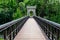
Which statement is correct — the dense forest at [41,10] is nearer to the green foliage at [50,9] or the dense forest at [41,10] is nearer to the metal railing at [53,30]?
the green foliage at [50,9]

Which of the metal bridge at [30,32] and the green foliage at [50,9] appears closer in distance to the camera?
the metal bridge at [30,32]

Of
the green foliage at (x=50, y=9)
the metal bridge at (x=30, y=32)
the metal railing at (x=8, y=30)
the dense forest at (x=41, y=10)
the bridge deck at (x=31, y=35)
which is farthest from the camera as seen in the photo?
the green foliage at (x=50, y=9)

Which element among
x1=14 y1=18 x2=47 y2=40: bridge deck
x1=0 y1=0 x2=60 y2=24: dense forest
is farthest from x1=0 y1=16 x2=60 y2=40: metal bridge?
x1=0 y1=0 x2=60 y2=24: dense forest

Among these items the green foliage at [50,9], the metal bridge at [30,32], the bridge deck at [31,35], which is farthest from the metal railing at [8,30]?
the green foliage at [50,9]

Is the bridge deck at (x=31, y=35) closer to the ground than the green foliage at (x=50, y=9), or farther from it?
farther from it

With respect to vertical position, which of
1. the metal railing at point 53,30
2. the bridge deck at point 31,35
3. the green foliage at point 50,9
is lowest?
the green foliage at point 50,9

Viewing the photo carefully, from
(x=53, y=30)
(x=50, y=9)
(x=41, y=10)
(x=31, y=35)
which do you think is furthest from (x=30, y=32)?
(x=41, y=10)

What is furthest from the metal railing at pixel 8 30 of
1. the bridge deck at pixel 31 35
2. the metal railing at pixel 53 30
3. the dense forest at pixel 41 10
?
the dense forest at pixel 41 10

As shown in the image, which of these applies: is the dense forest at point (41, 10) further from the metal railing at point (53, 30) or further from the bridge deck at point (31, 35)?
the metal railing at point (53, 30)

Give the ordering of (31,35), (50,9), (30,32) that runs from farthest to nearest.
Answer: (50,9), (30,32), (31,35)

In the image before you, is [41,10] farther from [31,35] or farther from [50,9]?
[31,35]

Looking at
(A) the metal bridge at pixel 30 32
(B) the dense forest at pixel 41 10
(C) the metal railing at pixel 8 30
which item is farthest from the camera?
(B) the dense forest at pixel 41 10

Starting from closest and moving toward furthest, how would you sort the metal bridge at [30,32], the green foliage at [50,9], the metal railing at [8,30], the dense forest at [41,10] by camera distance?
the metal railing at [8,30] < the metal bridge at [30,32] < the dense forest at [41,10] < the green foliage at [50,9]

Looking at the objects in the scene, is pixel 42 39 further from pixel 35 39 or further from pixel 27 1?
pixel 27 1
